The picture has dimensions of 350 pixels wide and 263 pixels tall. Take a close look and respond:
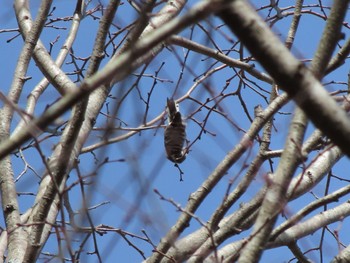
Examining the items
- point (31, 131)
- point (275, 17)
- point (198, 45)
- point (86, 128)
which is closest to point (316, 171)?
point (198, 45)

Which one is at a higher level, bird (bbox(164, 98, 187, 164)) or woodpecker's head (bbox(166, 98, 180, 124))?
woodpecker's head (bbox(166, 98, 180, 124))

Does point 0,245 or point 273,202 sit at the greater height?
point 0,245

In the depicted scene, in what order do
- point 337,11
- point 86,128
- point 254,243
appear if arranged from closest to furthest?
1. point 337,11
2. point 254,243
3. point 86,128

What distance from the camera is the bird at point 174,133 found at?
2.25 meters

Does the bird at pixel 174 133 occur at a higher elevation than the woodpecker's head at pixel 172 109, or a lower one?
lower

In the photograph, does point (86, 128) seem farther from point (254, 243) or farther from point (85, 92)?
point (85, 92)

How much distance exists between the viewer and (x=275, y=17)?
331 centimetres

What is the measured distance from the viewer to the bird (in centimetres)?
225

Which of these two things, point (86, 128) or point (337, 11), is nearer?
point (337, 11)

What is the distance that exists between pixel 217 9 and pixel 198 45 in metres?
1.81

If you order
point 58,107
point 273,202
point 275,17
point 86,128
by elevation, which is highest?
point 275,17

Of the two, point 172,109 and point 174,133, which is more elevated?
point 172,109

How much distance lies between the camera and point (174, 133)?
2.25 meters

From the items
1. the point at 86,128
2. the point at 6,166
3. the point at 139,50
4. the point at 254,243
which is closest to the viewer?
the point at 139,50
